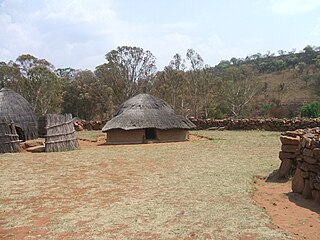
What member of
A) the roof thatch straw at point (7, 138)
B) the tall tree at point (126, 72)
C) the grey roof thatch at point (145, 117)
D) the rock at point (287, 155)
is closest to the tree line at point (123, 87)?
the tall tree at point (126, 72)

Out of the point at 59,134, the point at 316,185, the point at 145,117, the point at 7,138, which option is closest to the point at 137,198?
→ the point at 316,185

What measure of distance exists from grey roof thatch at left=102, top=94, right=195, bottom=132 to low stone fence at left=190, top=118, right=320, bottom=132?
6.18 metres

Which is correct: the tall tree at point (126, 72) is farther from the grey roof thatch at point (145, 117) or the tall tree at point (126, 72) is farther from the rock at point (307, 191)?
the rock at point (307, 191)

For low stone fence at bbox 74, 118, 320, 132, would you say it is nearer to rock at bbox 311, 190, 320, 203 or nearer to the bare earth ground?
the bare earth ground

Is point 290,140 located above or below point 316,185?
above

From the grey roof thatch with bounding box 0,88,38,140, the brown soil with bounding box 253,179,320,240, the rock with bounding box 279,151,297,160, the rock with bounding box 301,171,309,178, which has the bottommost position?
the brown soil with bounding box 253,179,320,240

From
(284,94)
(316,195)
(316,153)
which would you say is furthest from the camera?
(284,94)

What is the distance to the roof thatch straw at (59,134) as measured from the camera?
14841 mm

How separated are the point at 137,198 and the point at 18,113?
44.7 ft

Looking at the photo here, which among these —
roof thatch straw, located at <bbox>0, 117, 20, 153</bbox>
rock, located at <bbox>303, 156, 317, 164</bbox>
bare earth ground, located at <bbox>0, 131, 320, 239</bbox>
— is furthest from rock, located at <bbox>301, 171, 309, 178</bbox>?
roof thatch straw, located at <bbox>0, 117, 20, 153</bbox>

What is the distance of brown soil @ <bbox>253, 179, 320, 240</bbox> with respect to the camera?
5225 mm

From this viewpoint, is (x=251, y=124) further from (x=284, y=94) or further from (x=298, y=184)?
(x=284, y=94)

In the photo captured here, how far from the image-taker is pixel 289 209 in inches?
245

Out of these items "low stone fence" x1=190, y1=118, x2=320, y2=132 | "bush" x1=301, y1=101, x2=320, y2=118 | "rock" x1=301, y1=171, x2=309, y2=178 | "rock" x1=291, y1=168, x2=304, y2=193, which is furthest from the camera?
"bush" x1=301, y1=101, x2=320, y2=118
